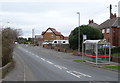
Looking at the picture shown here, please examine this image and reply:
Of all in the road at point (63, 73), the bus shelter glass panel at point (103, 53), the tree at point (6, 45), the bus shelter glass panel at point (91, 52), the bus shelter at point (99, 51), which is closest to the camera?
the road at point (63, 73)

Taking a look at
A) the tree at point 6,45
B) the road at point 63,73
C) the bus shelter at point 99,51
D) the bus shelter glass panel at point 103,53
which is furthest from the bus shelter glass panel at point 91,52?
the tree at point 6,45

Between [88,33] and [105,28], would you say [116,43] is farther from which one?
[88,33]

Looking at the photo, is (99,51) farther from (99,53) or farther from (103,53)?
(103,53)

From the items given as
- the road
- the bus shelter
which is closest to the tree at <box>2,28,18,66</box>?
the road

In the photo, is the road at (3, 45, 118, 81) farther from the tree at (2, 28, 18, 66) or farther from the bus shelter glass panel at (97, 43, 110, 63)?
the bus shelter glass panel at (97, 43, 110, 63)

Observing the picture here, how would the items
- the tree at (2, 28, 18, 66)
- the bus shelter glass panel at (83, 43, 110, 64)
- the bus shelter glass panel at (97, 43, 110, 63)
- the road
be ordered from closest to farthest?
the road, the tree at (2, 28, 18, 66), the bus shelter glass panel at (83, 43, 110, 64), the bus shelter glass panel at (97, 43, 110, 63)

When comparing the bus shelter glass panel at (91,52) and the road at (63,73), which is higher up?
the bus shelter glass panel at (91,52)

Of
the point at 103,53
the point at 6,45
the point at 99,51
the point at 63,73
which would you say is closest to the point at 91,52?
the point at 99,51

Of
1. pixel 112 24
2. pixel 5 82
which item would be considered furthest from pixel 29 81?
pixel 112 24

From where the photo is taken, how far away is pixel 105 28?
56469mm

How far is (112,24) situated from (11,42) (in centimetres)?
3728

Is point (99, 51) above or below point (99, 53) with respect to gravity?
above

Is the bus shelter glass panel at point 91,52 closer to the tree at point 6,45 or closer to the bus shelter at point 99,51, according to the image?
the bus shelter at point 99,51

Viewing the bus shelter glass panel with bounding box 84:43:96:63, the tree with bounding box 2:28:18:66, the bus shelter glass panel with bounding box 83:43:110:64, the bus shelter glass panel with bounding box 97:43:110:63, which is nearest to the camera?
the tree with bounding box 2:28:18:66
